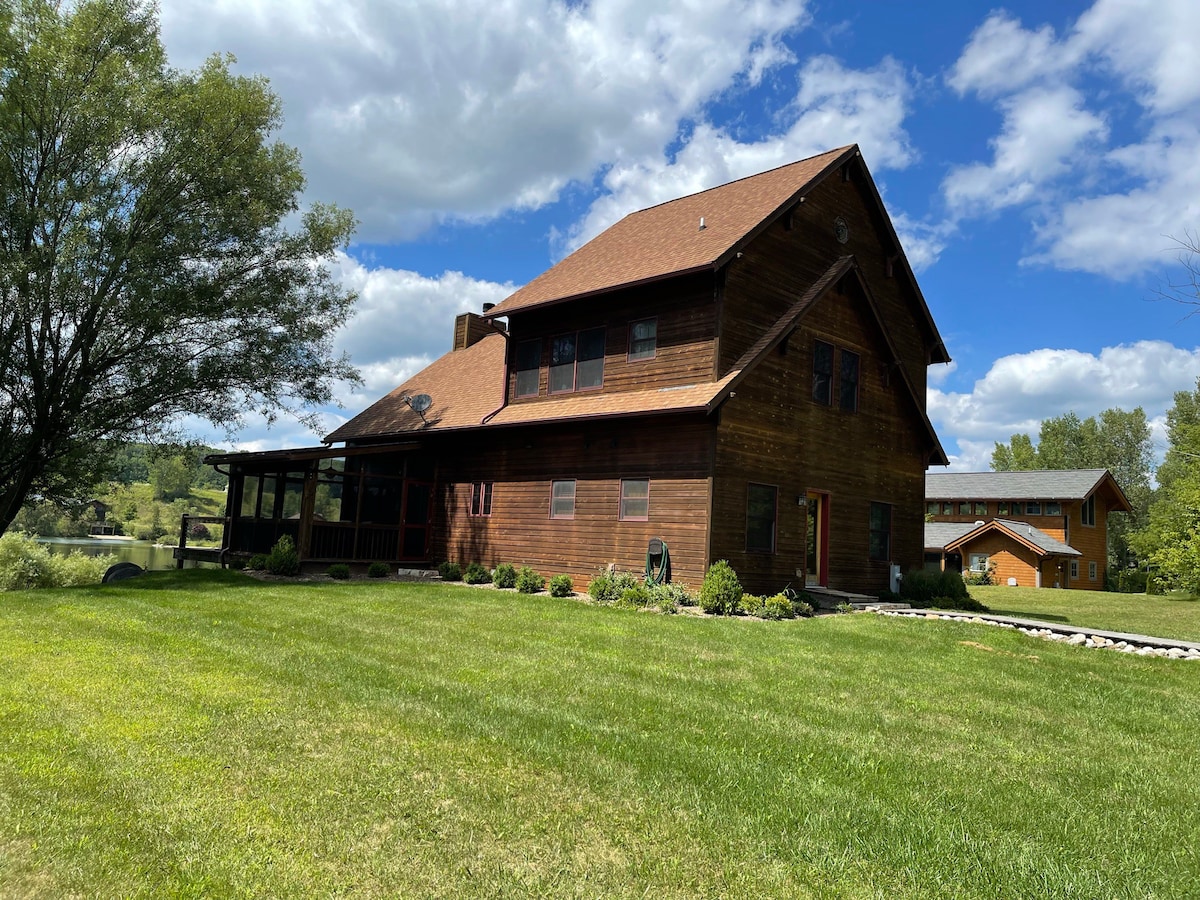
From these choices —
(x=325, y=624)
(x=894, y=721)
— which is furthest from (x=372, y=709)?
(x=325, y=624)

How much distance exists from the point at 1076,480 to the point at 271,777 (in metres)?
43.9

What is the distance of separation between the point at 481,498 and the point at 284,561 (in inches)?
179

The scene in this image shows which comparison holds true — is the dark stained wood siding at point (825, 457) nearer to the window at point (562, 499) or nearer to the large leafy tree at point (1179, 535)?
the window at point (562, 499)

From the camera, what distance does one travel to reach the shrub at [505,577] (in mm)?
17094

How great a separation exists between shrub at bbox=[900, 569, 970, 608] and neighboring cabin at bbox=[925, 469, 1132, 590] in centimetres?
2051

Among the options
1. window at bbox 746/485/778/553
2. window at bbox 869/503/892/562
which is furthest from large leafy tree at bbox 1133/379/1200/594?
window at bbox 746/485/778/553

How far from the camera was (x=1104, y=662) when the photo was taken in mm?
10680

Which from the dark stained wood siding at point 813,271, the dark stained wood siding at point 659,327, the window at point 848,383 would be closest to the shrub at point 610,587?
the dark stained wood siding at point 659,327

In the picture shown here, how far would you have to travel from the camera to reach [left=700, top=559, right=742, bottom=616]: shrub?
533 inches

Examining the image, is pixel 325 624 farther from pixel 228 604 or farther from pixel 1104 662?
pixel 1104 662

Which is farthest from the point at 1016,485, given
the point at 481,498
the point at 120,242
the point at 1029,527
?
the point at 120,242

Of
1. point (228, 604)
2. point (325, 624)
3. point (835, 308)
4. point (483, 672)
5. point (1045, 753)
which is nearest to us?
point (1045, 753)

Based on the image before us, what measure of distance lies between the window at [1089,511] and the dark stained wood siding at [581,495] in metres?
33.6

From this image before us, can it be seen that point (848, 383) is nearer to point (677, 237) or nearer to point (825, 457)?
point (825, 457)
